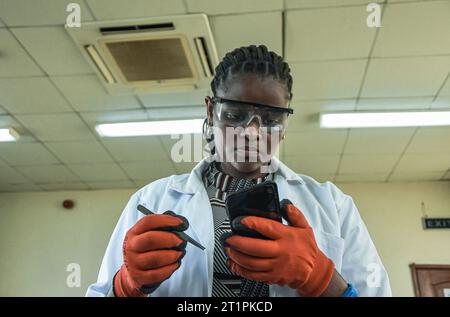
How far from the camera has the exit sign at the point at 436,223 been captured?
2109 mm

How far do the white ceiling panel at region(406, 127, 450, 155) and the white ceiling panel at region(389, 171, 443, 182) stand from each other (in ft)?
0.83

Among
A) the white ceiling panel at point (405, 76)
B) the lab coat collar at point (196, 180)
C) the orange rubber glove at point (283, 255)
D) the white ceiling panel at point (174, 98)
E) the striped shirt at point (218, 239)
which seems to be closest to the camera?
the orange rubber glove at point (283, 255)

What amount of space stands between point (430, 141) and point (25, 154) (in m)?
3.12

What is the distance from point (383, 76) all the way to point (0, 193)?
240 cm

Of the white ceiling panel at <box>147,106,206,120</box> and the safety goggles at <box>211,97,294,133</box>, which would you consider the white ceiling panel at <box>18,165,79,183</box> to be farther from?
the safety goggles at <box>211,97,294,133</box>

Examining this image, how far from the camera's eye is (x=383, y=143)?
2859 mm

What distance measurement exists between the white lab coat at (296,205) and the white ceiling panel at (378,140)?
90.2 inches

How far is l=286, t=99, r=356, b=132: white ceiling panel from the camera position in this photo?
2621mm

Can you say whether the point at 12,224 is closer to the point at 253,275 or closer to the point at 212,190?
the point at 212,190

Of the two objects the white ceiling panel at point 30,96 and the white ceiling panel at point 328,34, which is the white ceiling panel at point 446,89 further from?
the white ceiling panel at point 30,96

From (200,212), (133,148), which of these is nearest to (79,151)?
(133,148)

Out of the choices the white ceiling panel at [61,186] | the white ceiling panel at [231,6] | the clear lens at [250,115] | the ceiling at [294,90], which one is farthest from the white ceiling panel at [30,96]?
the clear lens at [250,115]

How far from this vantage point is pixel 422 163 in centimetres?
280

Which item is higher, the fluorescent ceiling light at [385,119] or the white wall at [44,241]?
the fluorescent ceiling light at [385,119]
